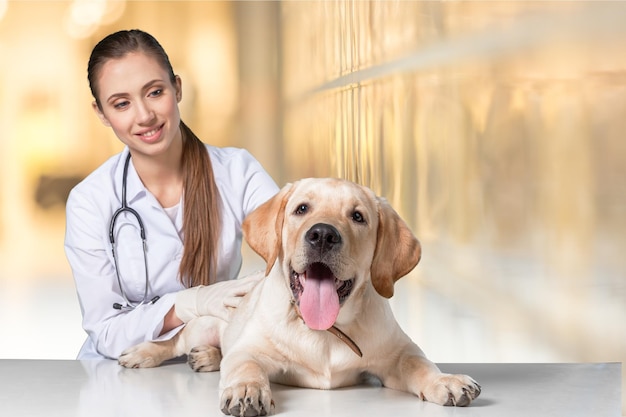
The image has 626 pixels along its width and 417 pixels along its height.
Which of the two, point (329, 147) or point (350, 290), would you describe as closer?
point (350, 290)

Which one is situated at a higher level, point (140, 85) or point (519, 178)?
point (140, 85)

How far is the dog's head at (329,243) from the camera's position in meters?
1.90

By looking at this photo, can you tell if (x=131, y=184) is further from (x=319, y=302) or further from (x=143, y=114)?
(x=319, y=302)

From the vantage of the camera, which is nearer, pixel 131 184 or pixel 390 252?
pixel 390 252

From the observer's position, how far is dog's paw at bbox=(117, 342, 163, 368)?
2.35 metres

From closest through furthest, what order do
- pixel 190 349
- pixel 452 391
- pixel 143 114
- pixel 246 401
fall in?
1. pixel 246 401
2. pixel 452 391
3. pixel 190 349
4. pixel 143 114

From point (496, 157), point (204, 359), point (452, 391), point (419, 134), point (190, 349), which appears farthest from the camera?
point (419, 134)

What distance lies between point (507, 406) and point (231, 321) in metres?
0.72

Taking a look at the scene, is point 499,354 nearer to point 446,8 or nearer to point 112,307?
point 446,8

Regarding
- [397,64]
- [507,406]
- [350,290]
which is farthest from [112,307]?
[397,64]

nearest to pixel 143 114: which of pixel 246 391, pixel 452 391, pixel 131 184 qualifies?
pixel 131 184

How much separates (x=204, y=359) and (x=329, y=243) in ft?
1.95

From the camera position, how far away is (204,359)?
2307 millimetres

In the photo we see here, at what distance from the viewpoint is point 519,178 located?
4387 millimetres
